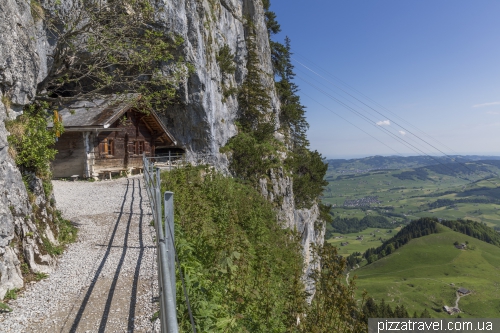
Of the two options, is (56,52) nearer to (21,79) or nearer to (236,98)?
(21,79)

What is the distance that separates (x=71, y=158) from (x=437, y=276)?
142 meters

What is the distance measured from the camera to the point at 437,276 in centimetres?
12000

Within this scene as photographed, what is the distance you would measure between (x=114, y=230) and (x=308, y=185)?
83.3 feet

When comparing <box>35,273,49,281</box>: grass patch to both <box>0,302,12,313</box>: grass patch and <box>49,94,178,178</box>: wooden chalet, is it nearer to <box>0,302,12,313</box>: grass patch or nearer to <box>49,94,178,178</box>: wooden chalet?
<box>0,302,12,313</box>: grass patch

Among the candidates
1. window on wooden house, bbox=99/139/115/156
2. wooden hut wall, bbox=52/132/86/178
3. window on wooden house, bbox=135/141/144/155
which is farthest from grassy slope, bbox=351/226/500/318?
wooden hut wall, bbox=52/132/86/178

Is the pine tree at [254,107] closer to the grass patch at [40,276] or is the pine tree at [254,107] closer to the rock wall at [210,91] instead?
the rock wall at [210,91]

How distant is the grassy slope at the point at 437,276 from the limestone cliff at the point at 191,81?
68.6 metres

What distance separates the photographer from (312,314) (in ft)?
19.0

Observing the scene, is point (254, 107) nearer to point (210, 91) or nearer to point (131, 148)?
point (210, 91)

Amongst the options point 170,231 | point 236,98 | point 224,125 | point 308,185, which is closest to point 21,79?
point 170,231

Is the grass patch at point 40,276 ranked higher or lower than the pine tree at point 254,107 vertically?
lower

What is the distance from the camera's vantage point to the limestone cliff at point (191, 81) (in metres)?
7.08

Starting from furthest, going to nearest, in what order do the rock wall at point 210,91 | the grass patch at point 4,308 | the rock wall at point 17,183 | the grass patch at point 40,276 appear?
the rock wall at point 210,91 < the grass patch at point 40,276 < the rock wall at point 17,183 < the grass patch at point 4,308

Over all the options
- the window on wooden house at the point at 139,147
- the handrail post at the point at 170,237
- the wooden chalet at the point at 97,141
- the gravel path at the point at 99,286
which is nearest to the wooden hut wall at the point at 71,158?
the wooden chalet at the point at 97,141
